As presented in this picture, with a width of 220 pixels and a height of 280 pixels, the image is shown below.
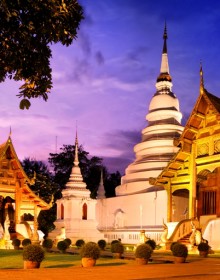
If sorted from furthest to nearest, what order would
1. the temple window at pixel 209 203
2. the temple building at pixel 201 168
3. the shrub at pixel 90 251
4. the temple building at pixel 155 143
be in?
the temple building at pixel 155 143, the temple window at pixel 209 203, the temple building at pixel 201 168, the shrub at pixel 90 251

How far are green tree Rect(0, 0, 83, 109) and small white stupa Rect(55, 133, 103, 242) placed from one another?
2911 centimetres

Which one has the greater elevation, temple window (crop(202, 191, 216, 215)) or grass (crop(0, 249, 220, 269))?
temple window (crop(202, 191, 216, 215))

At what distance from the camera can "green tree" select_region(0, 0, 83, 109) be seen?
771 cm

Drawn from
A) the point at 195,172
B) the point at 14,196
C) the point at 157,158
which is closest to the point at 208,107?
the point at 195,172

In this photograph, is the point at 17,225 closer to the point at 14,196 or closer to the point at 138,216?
the point at 14,196

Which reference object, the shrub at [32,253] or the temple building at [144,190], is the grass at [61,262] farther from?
the temple building at [144,190]

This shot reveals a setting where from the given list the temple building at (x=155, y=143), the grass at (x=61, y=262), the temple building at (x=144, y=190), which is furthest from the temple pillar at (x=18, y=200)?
the temple building at (x=155, y=143)

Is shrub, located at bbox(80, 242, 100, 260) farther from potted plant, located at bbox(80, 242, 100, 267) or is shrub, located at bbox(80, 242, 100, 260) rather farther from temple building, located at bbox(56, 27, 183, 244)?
temple building, located at bbox(56, 27, 183, 244)

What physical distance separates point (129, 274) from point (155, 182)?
11.9m

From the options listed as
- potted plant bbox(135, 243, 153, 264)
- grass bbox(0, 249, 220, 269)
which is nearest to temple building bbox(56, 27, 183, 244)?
grass bbox(0, 249, 220, 269)

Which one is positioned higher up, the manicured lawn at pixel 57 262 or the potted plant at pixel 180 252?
the potted plant at pixel 180 252

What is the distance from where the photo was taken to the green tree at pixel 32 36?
771 centimetres

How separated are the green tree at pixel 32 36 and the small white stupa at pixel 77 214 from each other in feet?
95.5

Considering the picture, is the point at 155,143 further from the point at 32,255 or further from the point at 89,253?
the point at 32,255
